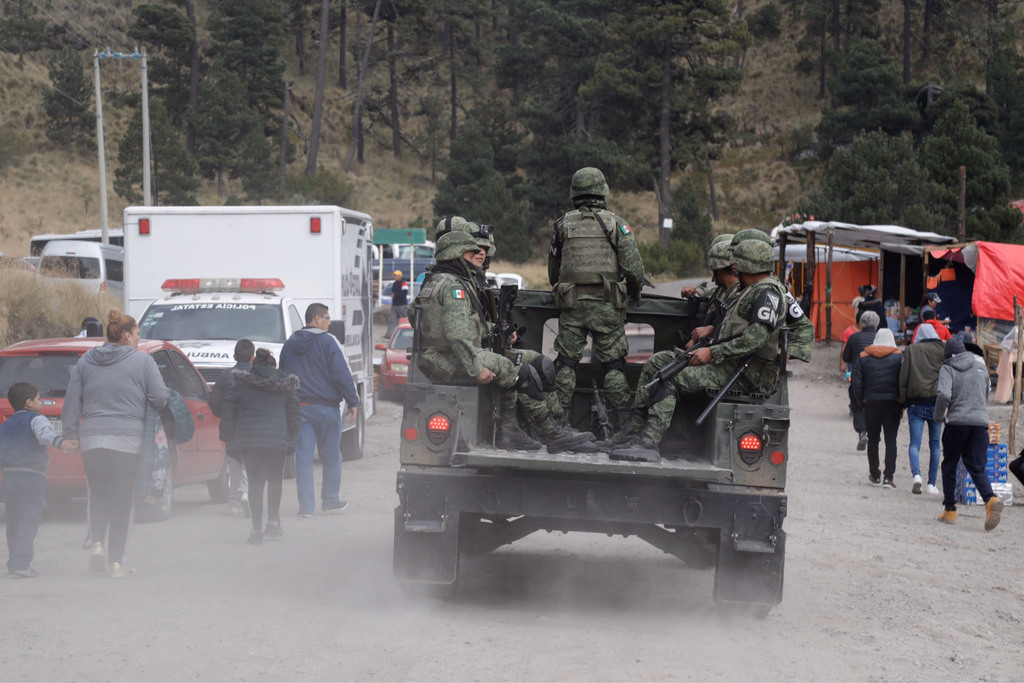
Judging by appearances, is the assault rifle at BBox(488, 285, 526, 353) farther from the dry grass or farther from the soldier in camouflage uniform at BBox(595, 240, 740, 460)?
the dry grass

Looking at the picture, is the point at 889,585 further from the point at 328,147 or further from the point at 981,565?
the point at 328,147

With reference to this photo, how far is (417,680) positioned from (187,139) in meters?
55.6

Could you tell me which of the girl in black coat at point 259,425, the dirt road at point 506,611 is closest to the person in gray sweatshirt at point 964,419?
the dirt road at point 506,611

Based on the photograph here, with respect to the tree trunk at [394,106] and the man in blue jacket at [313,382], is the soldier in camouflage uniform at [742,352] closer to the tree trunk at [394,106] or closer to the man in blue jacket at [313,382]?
the man in blue jacket at [313,382]

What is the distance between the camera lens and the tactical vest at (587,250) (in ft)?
25.4

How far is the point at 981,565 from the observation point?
9.33m

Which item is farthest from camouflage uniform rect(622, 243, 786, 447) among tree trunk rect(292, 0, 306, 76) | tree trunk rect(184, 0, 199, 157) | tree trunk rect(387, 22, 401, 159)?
tree trunk rect(292, 0, 306, 76)

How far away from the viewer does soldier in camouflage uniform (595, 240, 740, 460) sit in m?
7.16

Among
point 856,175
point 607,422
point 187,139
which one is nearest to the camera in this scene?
point 607,422

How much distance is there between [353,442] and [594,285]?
7.63 meters

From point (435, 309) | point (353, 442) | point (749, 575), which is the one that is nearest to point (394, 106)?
point (353, 442)

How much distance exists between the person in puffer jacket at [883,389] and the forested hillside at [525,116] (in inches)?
1028

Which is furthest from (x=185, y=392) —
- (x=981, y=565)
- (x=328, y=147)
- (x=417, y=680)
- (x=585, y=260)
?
(x=328, y=147)

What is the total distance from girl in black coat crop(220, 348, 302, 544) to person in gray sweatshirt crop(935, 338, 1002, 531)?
6153 mm
